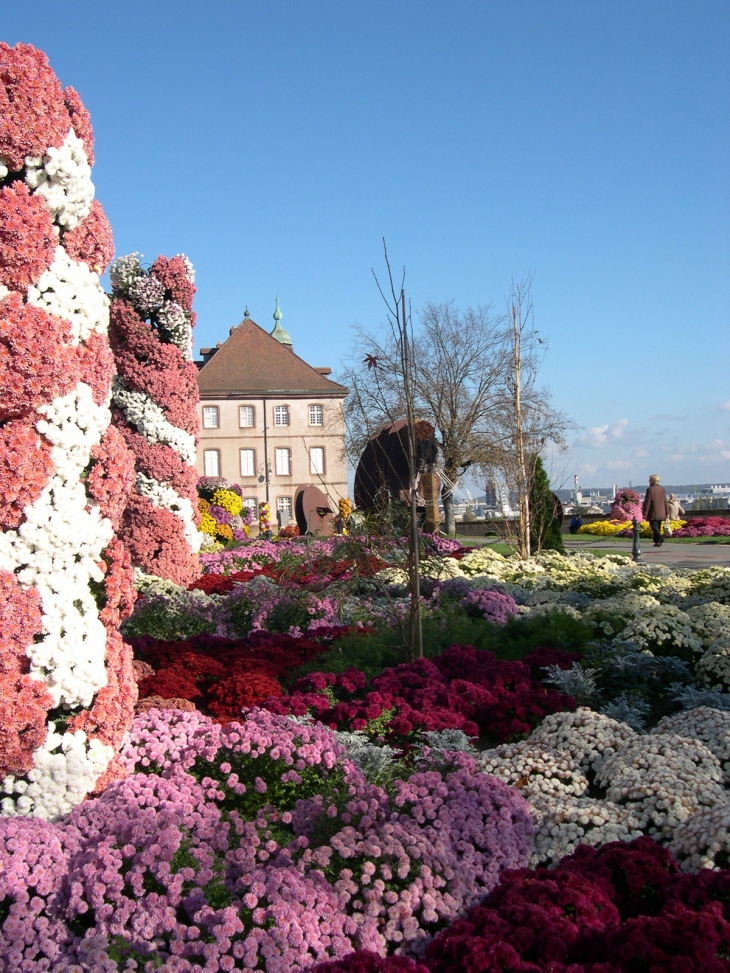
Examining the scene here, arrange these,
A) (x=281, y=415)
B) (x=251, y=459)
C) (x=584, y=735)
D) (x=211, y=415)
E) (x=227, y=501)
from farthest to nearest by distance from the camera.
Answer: (x=251, y=459), (x=281, y=415), (x=211, y=415), (x=227, y=501), (x=584, y=735)

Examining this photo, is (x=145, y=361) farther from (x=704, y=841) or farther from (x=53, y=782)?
(x=704, y=841)

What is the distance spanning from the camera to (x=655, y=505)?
759 inches

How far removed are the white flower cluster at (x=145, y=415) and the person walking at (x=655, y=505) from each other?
11.7 meters

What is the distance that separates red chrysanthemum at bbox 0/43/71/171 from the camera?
12.0ft

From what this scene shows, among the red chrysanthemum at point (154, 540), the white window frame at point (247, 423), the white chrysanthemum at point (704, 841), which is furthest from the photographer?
the white window frame at point (247, 423)

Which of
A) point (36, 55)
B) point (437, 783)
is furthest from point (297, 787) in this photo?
point (36, 55)

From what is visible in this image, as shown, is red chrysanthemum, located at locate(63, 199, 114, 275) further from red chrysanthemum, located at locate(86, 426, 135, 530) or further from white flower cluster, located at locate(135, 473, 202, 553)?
white flower cluster, located at locate(135, 473, 202, 553)

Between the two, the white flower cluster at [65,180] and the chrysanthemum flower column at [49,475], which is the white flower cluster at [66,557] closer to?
the chrysanthemum flower column at [49,475]

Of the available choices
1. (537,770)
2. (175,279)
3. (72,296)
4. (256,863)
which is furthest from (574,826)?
(175,279)

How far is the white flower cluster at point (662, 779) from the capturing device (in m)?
3.44

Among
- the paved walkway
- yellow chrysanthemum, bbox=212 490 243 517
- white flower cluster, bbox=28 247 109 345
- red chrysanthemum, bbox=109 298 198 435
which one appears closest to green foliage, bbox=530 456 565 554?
the paved walkway

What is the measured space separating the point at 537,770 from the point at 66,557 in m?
2.36

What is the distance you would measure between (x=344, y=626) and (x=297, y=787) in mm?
3945

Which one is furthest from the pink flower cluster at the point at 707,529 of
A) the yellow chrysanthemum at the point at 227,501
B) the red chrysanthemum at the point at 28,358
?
the red chrysanthemum at the point at 28,358
